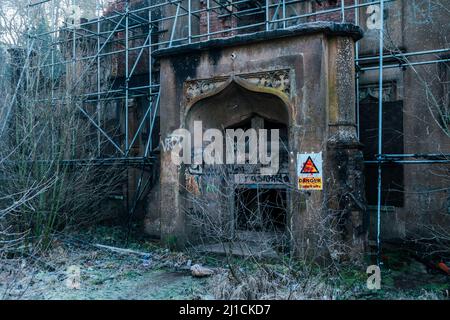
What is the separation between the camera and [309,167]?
25.7 feet

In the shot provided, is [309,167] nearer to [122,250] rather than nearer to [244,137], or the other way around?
[244,137]

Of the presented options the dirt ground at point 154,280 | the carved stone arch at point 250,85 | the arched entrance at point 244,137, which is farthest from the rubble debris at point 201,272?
the carved stone arch at point 250,85

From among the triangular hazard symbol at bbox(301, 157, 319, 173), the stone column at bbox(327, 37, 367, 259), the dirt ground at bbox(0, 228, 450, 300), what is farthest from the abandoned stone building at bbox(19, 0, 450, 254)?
the dirt ground at bbox(0, 228, 450, 300)

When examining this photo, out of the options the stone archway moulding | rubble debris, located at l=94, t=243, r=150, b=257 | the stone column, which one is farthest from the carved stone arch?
rubble debris, located at l=94, t=243, r=150, b=257

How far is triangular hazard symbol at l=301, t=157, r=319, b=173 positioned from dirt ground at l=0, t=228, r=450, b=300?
6.24ft

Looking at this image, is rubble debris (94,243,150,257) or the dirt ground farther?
rubble debris (94,243,150,257)

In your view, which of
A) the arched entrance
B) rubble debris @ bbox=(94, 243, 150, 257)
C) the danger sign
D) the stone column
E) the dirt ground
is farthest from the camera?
rubble debris @ bbox=(94, 243, 150, 257)

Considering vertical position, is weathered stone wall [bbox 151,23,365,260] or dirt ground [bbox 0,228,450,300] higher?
weathered stone wall [bbox 151,23,365,260]

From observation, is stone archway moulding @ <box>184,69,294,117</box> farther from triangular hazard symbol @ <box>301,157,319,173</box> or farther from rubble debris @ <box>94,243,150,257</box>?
rubble debris @ <box>94,243,150,257</box>

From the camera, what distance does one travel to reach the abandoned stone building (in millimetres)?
7828

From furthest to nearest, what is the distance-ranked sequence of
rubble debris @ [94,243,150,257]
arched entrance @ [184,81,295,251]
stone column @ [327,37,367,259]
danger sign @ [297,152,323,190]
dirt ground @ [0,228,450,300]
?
rubble debris @ [94,243,150,257] < arched entrance @ [184,81,295,251] < danger sign @ [297,152,323,190] < stone column @ [327,37,367,259] < dirt ground @ [0,228,450,300]

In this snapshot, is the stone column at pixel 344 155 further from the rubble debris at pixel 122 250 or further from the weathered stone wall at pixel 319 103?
the rubble debris at pixel 122 250

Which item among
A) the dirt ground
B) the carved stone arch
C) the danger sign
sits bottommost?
the dirt ground

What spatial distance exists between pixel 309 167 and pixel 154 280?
3.56 meters
